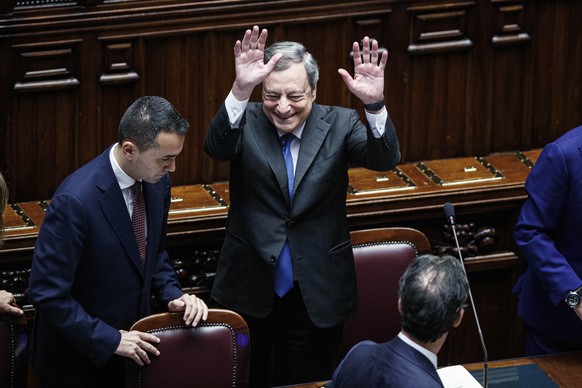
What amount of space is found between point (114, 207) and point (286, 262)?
64 cm

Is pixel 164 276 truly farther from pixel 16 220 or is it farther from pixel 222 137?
pixel 16 220

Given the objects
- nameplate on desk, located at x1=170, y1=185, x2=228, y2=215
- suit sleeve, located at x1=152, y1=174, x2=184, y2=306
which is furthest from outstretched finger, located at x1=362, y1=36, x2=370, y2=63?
nameplate on desk, located at x1=170, y1=185, x2=228, y2=215

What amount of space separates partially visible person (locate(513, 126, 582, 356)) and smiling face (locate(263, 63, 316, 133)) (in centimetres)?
77

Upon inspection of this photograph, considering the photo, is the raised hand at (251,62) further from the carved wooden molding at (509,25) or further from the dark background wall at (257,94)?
the carved wooden molding at (509,25)

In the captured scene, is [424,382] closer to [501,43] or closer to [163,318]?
[163,318]

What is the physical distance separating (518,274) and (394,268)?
1041mm

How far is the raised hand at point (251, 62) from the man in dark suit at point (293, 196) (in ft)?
0.12

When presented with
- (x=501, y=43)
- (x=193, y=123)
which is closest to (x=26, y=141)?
(x=193, y=123)

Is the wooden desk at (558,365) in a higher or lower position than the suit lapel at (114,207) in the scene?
lower

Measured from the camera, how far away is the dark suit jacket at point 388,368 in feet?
10.2

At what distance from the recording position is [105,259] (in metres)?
3.83

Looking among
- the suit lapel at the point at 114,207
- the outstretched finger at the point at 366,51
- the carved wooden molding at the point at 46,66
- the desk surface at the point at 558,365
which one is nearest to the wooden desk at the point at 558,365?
the desk surface at the point at 558,365

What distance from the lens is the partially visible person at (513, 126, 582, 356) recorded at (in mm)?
4016

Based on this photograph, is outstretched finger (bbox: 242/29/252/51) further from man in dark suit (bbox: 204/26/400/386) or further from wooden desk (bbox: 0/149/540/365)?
wooden desk (bbox: 0/149/540/365)
